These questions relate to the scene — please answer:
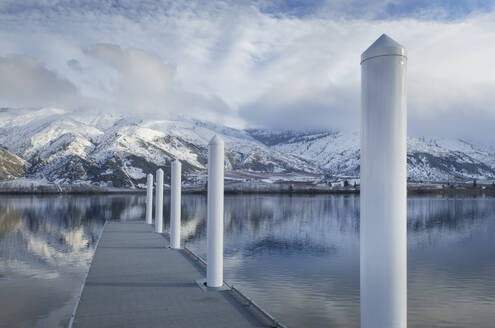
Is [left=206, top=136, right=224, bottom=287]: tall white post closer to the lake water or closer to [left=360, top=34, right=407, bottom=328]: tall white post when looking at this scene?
the lake water

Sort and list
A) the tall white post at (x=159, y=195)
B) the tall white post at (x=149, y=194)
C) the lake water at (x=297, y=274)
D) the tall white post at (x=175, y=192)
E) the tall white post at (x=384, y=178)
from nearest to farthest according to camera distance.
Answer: the tall white post at (x=384, y=178), the lake water at (x=297, y=274), the tall white post at (x=175, y=192), the tall white post at (x=159, y=195), the tall white post at (x=149, y=194)

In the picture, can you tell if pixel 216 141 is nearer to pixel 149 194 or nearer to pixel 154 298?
pixel 154 298

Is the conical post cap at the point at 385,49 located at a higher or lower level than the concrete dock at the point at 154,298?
higher

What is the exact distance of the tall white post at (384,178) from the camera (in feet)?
16.8

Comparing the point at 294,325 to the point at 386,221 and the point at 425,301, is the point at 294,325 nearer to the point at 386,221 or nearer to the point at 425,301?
the point at 425,301

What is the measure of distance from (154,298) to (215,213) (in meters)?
2.64

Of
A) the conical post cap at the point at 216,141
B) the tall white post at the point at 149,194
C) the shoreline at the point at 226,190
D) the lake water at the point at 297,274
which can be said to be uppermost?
the conical post cap at the point at 216,141

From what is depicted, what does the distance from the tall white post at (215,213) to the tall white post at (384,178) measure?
6.53 meters

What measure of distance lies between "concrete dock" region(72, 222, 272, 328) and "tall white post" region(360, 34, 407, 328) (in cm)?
362

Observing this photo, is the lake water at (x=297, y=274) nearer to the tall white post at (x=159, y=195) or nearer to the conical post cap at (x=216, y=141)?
the tall white post at (x=159, y=195)

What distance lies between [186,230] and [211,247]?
21.2m

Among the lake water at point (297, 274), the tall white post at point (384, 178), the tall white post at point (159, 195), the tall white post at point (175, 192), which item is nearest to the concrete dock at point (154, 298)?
the lake water at point (297, 274)

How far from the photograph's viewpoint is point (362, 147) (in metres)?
5.29

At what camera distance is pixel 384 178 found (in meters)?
5.11
